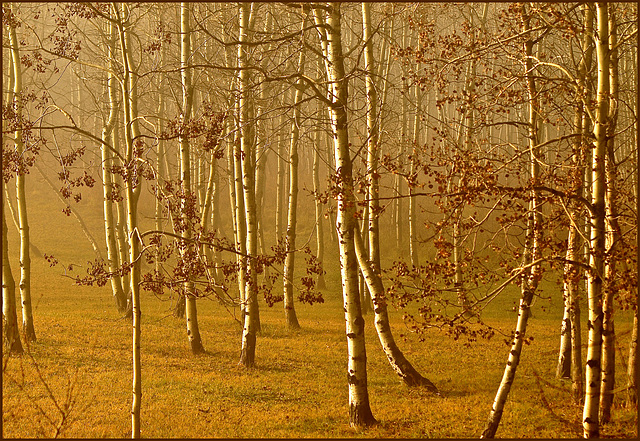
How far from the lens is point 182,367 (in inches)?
495

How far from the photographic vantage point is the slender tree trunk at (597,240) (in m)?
6.75

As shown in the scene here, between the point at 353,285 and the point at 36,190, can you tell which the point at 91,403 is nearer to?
the point at 353,285

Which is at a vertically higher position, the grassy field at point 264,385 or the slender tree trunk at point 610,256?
the slender tree trunk at point 610,256

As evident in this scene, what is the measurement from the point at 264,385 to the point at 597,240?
7099mm

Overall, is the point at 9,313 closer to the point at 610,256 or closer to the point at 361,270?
the point at 361,270

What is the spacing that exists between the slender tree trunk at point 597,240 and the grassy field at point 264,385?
403 mm

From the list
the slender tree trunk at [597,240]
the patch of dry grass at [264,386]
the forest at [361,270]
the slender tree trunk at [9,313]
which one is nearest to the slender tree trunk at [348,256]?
the forest at [361,270]

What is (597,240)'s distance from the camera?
6.80 metres

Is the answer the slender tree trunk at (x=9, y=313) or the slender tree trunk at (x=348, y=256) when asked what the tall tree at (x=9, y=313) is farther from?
the slender tree trunk at (x=348, y=256)

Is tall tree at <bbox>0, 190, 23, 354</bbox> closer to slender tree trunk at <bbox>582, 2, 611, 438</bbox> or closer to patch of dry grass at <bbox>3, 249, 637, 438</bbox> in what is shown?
patch of dry grass at <bbox>3, 249, 637, 438</bbox>

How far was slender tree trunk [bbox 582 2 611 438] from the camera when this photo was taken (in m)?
6.75

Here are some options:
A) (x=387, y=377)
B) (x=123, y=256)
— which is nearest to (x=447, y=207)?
(x=387, y=377)

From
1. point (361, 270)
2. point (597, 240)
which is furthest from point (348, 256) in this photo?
point (361, 270)

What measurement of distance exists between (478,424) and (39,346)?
382 inches
